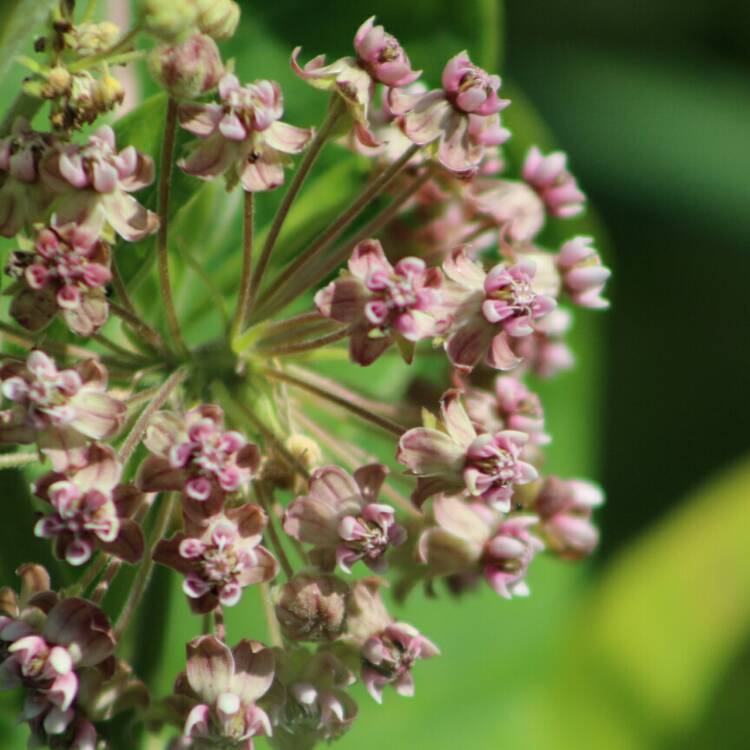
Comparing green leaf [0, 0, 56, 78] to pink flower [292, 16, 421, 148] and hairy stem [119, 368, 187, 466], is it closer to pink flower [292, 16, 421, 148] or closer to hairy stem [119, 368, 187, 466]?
pink flower [292, 16, 421, 148]

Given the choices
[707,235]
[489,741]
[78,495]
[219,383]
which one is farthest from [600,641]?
[78,495]

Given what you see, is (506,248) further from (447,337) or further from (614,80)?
(614,80)

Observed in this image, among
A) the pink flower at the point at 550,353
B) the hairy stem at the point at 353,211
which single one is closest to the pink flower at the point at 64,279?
the hairy stem at the point at 353,211

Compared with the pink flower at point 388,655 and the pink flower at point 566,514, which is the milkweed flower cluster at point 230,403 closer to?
the pink flower at point 388,655

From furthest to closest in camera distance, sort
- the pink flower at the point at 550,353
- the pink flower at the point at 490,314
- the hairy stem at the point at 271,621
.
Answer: the pink flower at the point at 550,353, the hairy stem at the point at 271,621, the pink flower at the point at 490,314

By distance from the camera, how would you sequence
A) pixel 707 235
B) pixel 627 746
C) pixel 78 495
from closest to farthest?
pixel 78 495 < pixel 627 746 < pixel 707 235

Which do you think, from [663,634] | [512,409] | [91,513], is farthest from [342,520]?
[663,634]

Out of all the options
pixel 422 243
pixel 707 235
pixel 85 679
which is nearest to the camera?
pixel 85 679
